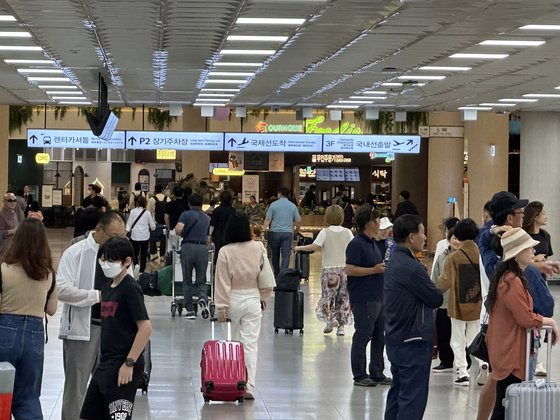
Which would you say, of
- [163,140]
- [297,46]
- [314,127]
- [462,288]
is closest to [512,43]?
[297,46]

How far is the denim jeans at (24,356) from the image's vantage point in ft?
23.4

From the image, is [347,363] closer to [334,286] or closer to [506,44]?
[334,286]

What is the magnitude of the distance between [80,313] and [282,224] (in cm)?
1202

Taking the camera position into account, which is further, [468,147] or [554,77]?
[468,147]

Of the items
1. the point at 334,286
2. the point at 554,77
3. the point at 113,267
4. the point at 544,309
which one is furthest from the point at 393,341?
the point at 554,77

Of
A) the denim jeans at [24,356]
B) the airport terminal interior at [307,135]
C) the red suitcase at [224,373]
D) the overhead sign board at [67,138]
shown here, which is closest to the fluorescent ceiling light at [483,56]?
the airport terminal interior at [307,135]

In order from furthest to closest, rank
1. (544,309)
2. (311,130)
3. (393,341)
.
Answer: (311,130) < (544,309) < (393,341)

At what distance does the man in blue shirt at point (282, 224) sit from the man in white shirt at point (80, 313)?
11.5m

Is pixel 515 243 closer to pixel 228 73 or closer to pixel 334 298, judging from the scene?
pixel 334 298

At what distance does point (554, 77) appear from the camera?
1728 cm

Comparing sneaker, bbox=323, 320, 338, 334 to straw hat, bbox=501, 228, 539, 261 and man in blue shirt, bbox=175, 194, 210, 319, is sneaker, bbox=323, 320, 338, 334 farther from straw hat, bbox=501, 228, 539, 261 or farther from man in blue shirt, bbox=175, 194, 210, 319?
straw hat, bbox=501, 228, 539, 261

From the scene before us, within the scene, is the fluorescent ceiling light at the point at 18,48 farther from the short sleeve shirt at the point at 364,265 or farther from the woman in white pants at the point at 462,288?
the woman in white pants at the point at 462,288

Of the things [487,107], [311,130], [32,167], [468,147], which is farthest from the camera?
[32,167]

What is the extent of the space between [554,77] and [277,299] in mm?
5788
